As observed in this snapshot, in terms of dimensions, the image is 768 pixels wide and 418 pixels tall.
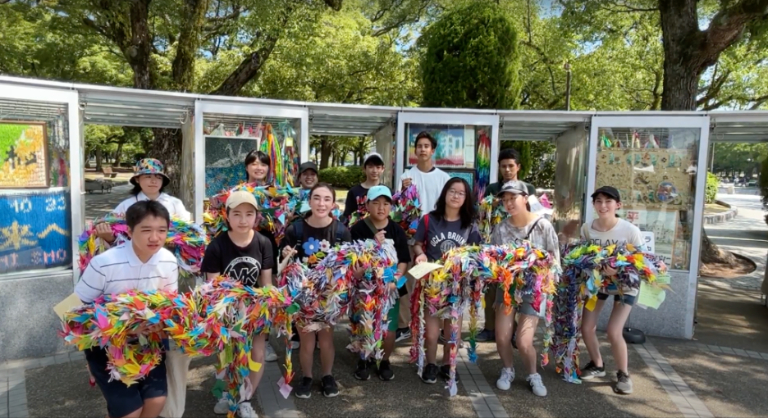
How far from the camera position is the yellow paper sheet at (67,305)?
2.73 m

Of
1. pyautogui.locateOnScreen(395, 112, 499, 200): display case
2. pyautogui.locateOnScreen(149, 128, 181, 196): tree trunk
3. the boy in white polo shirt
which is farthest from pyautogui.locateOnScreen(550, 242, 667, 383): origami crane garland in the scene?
pyautogui.locateOnScreen(149, 128, 181, 196): tree trunk

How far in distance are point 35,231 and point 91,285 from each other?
2304mm

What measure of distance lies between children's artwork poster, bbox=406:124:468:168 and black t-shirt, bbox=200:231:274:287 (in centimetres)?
303

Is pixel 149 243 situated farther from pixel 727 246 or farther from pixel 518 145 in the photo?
pixel 727 246

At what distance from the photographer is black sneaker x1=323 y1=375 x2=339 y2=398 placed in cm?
383

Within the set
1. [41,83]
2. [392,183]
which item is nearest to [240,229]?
[41,83]

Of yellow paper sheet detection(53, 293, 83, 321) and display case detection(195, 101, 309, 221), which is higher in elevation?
display case detection(195, 101, 309, 221)

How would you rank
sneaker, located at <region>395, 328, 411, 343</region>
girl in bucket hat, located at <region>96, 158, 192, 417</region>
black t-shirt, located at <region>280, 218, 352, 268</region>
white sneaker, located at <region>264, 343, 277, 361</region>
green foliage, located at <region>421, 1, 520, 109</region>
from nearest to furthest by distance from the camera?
1. girl in bucket hat, located at <region>96, 158, 192, 417</region>
2. black t-shirt, located at <region>280, 218, 352, 268</region>
3. white sneaker, located at <region>264, 343, 277, 361</region>
4. sneaker, located at <region>395, 328, 411, 343</region>
5. green foliage, located at <region>421, 1, 520, 109</region>

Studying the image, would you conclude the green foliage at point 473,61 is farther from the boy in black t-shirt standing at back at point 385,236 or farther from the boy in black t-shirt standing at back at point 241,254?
the boy in black t-shirt standing at back at point 241,254

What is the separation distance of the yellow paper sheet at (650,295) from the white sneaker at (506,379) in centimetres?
119

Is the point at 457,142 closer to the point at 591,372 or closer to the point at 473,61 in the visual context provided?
the point at 473,61

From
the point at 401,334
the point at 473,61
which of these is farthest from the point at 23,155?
the point at 473,61

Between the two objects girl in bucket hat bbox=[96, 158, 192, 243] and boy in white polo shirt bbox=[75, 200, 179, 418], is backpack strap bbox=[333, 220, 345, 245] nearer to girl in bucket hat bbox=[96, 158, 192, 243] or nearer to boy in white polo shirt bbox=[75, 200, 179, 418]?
boy in white polo shirt bbox=[75, 200, 179, 418]

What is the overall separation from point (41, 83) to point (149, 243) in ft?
8.49
